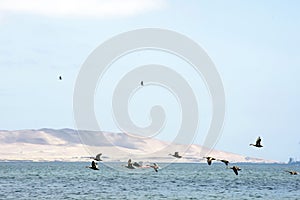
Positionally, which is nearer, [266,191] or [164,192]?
[164,192]

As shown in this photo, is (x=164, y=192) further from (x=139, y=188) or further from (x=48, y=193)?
(x=48, y=193)

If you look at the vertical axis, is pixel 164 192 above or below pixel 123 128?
below

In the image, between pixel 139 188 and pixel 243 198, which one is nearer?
pixel 243 198

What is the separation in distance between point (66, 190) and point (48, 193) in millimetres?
5934

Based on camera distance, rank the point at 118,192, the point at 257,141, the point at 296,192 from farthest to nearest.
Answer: the point at 296,192 → the point at 118,192 → the point at 257,141

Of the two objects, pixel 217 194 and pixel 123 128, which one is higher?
pixel 123 128

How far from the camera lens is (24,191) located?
9462 cm

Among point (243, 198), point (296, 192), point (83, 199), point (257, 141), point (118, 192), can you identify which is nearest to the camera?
point (257, 141)

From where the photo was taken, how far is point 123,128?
108562 mm

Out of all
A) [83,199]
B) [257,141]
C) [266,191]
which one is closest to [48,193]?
[83,199]

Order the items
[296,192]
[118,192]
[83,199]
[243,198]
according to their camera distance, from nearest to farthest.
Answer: [83,199] → [243,198] → [118,192] → [296,192]

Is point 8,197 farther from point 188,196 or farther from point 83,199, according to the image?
point 188,196

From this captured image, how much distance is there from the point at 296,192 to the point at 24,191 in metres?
38.9

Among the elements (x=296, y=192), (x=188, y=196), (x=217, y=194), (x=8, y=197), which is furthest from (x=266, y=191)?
(x=8, y=197)
